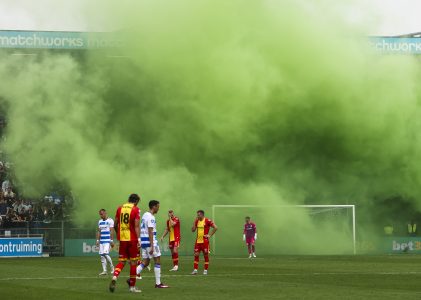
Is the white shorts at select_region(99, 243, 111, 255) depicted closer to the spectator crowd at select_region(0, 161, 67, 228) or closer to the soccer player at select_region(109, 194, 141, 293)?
the soccer player at select_region(109, 194, 141, 293)

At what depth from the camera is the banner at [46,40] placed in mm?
50969

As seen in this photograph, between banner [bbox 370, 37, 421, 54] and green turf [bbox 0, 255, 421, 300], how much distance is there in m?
20.0

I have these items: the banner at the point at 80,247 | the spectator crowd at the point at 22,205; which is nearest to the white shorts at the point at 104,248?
the banner at the point at 80,247

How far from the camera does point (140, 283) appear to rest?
26.3m

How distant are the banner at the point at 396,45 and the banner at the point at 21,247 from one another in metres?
21.2

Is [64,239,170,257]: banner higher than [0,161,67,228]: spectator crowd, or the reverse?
[0,161,67,228]: spectator crowd

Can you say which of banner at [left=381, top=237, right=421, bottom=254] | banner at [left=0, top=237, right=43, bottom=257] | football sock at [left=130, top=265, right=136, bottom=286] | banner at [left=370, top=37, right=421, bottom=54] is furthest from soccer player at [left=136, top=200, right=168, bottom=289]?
banner at [left=370, top=37, right=421, bottom=54]

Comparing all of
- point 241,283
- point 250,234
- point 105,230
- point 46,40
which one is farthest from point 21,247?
point 241,283

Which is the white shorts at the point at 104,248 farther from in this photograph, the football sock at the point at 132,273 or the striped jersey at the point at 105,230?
the football sock at the point at 132,273

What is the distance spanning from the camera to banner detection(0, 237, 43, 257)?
4769cm

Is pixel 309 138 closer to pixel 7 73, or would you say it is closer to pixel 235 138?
pixel 235 138

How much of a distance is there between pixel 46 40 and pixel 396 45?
1949 centimetres

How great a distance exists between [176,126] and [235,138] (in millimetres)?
3237

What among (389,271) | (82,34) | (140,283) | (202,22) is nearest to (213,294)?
(140,283)
